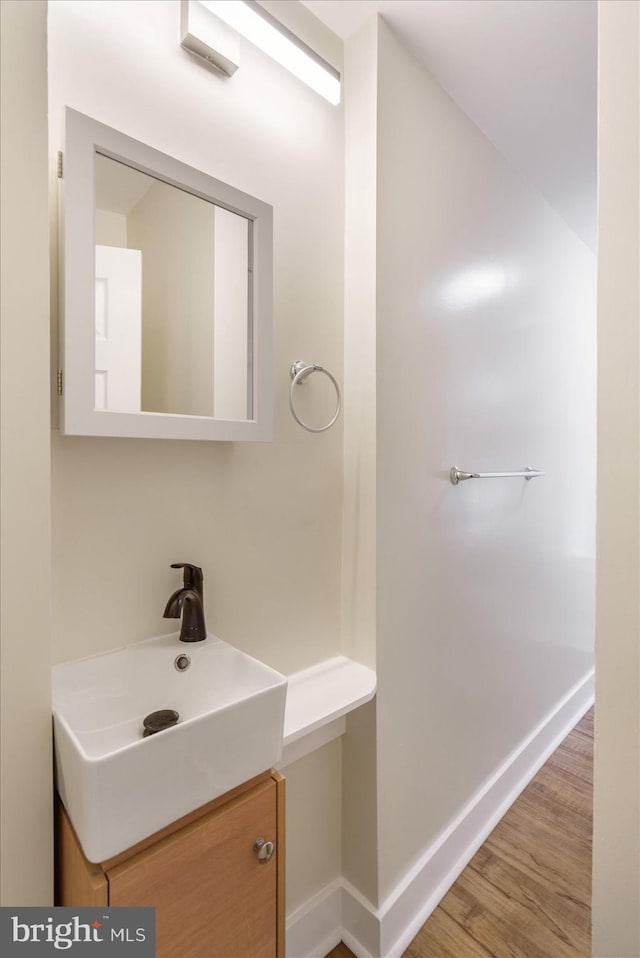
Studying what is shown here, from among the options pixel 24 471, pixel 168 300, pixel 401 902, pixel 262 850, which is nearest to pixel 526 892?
pixel 401 902

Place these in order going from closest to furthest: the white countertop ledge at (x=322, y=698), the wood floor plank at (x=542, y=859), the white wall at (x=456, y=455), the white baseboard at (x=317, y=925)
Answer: the white countertop ledge at (x=322, y=698) < the white baseboard at (x=317, y=925) < the white wall at (x=456, y=455) < the wood floor plank at (x=542, y=859)

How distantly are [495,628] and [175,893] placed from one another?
146cm

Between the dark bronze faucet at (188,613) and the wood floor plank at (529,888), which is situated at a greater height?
the dark bronze faucet at (188,613)

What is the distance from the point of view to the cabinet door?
2.35ft

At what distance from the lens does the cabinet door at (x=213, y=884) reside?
2.35 ft

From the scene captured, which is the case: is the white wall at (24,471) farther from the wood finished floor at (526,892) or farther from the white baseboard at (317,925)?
the wood finished floor at (526,892)

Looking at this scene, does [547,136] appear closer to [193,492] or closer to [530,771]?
[193,492]

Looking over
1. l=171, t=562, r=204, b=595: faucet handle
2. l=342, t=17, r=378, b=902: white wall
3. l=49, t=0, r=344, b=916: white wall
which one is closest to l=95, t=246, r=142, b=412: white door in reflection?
l=49, t=0, r=344, b=916: white wall

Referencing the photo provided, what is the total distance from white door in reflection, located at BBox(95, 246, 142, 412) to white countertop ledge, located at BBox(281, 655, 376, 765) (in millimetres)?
747

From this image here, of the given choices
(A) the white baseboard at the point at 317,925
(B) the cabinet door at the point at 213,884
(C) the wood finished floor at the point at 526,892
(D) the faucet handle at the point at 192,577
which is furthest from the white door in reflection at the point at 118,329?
(C) the wood finished floor at the point at 526,892

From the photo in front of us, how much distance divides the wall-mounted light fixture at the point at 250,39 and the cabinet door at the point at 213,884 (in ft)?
4.84

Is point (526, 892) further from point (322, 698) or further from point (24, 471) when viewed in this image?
point (24, 471)

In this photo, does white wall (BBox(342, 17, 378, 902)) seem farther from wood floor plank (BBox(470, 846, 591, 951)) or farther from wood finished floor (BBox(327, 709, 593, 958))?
wood floor plank (BBox(470, 846, 591, 951))

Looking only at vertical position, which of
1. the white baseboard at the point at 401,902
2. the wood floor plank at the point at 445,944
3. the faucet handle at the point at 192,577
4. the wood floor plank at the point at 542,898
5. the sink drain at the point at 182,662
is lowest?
the wood floor plank at the point at 445,944
